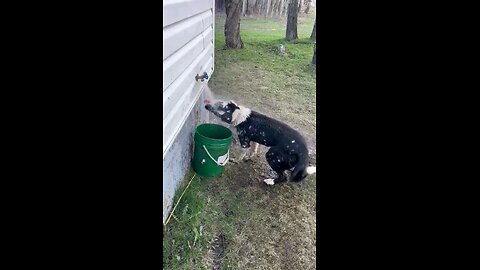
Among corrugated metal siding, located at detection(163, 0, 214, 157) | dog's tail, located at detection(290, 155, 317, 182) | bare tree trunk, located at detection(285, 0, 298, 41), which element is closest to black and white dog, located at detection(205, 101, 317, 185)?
dog's tail, located at detection(290, 155, 317, 182)

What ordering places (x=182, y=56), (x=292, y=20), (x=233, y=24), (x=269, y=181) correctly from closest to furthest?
(x=182, y=56) < (x=292, y=20) < (x=233, y=24) < (x=269, y=181)

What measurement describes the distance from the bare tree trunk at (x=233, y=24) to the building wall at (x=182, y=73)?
0.16 m

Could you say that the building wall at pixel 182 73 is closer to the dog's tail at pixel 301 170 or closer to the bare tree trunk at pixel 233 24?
the bare tree trunk at pixel 233 24

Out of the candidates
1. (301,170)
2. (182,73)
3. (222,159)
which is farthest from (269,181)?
(182,73)

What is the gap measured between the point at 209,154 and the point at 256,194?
0.37 m

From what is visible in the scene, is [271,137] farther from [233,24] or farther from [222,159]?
[233,24]

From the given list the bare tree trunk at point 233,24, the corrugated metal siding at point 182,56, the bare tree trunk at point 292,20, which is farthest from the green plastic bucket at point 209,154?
the bare tree trunk at point 292,20

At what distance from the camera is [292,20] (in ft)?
6.11

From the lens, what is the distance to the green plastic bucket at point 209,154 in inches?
85.2
